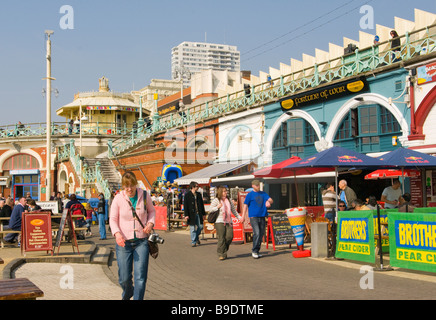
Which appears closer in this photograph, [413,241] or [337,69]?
[413,241]

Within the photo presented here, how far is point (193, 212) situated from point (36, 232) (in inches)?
194

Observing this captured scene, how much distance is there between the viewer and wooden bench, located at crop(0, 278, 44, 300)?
4742 mm

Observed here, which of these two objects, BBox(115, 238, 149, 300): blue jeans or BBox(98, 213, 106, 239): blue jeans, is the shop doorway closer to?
BBox(98, 213, 106, 239): blue jeans

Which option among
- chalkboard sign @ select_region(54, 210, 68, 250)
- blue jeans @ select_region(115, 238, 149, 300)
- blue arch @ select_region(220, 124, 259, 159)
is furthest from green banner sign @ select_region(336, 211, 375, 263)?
blue arch @ select_region(220, 124, 259, 159)

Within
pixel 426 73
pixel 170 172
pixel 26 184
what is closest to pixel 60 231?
pixel 426 73

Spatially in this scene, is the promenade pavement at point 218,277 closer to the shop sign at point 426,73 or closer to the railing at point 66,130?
the shop sign at point 426,73

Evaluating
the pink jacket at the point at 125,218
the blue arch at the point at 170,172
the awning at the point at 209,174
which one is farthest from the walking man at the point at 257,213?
the blue arch at the point at 170,172

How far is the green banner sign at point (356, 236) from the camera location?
1111 cm

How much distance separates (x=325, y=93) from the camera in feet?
78.5

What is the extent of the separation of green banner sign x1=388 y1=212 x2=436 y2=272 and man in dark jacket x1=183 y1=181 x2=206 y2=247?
283 inches

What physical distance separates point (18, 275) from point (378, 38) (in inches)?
727

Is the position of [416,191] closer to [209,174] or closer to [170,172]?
[209,174]

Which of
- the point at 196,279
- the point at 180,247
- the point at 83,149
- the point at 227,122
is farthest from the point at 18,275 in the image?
the point at 83,149
